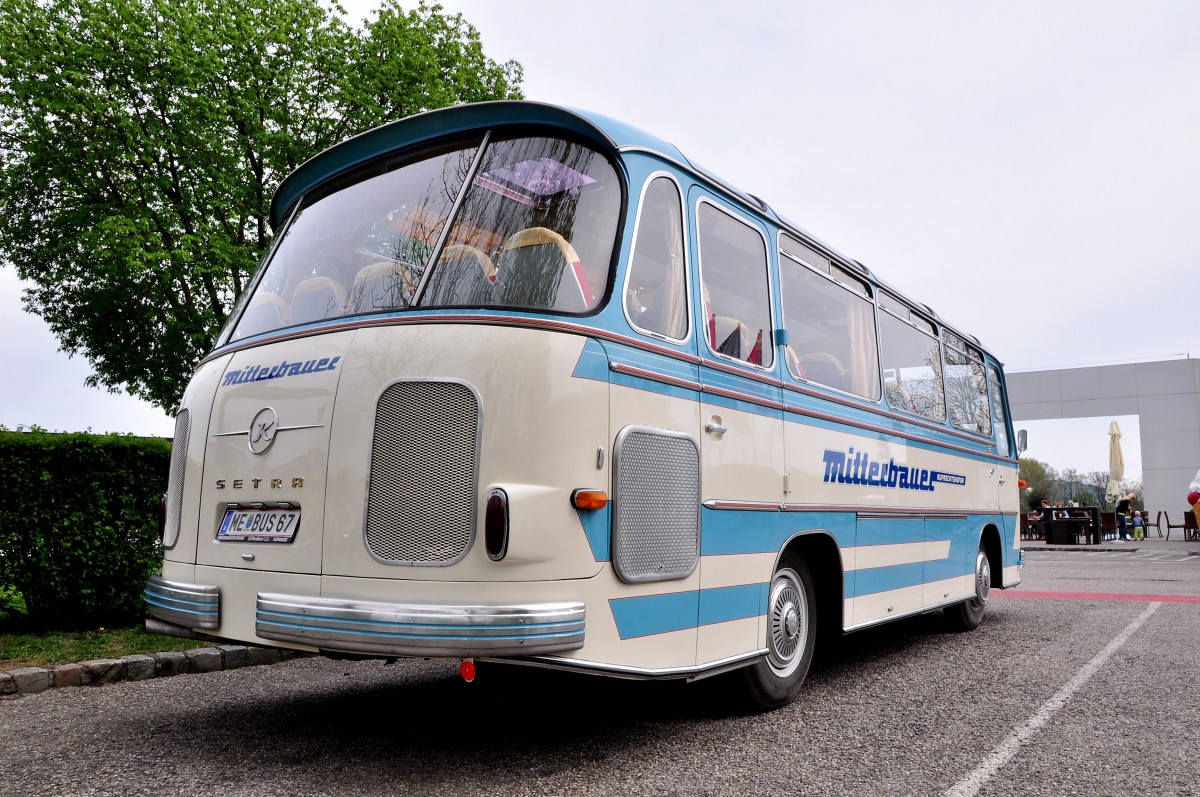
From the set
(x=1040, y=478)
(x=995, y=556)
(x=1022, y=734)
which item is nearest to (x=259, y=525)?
(x=1022, y=734)

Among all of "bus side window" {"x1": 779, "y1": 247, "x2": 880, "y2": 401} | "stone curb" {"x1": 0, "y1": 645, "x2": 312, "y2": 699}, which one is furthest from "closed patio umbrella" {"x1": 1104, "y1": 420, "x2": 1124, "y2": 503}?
"stone curb" {"x1": 0, "y1": 645, "x2": 312, "y2": 699}

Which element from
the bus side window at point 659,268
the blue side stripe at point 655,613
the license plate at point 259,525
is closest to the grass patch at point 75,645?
the license plate at point 259,525

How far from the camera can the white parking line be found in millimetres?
3904

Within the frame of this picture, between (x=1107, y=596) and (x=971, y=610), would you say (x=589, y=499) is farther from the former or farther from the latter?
(x=1107, y=596)

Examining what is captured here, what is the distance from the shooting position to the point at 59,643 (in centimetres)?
654

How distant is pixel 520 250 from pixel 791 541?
246 cm

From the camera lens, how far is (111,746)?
4445 millimetres

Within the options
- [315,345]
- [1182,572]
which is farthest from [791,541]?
[1182,572]

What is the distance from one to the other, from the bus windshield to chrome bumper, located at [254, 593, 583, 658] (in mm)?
1280

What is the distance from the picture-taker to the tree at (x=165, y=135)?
715 inches

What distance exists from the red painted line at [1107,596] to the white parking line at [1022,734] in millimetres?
4440

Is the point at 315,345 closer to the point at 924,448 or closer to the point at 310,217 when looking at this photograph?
the point at 310,217

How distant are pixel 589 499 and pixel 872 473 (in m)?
3.22

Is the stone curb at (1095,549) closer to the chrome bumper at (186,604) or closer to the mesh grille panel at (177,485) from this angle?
the mesh grille panel at (177,485)
